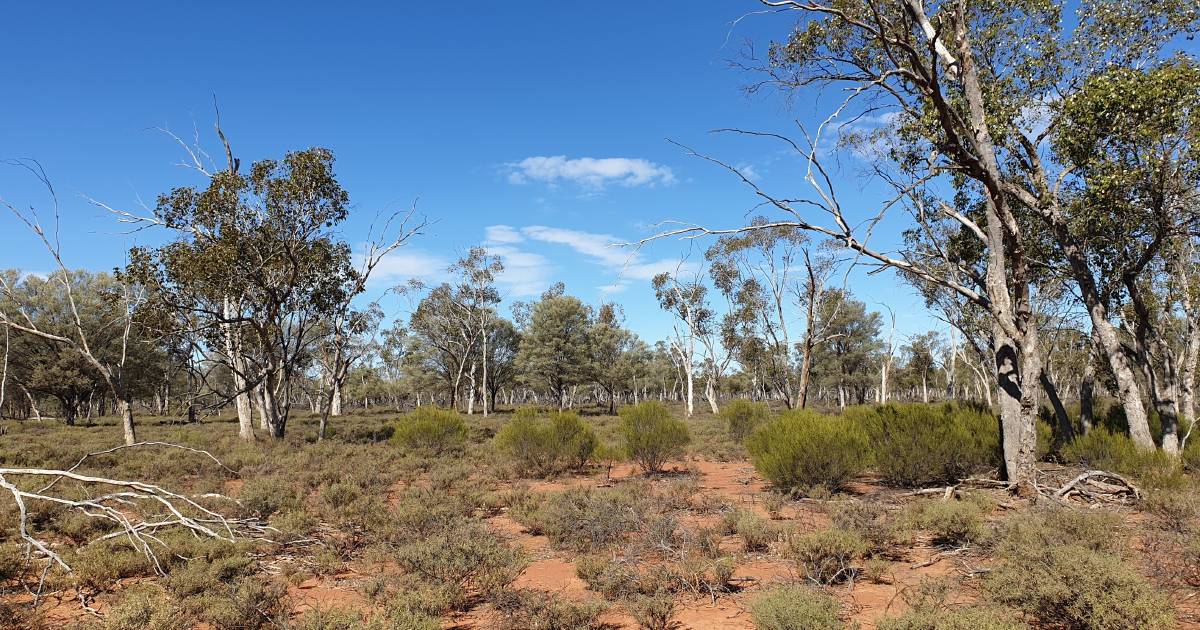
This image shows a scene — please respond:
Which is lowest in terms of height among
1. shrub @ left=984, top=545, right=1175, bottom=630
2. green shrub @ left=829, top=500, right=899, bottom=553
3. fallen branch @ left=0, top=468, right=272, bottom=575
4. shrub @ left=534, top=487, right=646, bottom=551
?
shrub @ left=534, top=487, right=646, bottom=551

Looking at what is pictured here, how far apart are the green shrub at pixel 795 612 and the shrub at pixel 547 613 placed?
1.39 m

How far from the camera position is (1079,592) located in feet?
13.2

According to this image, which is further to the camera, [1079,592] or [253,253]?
[253,253]

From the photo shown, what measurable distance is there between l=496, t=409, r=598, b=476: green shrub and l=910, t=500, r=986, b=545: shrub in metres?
8.67

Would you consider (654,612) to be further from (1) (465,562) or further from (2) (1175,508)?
(2) (1175,508)

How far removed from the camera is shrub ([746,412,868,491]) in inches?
389

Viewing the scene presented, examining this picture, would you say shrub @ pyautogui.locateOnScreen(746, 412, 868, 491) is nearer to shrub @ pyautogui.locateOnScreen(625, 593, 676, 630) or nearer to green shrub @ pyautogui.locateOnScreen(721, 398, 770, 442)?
shrub @ pyautogui.locateOnScreen(625, 593, 676, 630)

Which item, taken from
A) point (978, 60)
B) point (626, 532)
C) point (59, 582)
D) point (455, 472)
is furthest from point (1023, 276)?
point (59, 582)

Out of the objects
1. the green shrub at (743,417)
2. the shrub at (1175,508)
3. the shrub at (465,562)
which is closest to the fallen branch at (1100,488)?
the shrub at (1175,508)

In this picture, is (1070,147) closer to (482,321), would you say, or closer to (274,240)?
(274,240)

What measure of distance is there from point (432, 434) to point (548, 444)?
17.9 ft

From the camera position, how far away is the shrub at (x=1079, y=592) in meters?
3.76

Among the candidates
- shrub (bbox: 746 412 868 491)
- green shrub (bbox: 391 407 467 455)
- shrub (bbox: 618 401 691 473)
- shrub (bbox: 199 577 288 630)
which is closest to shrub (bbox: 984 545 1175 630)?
shrub (bbox: 746 412 868 491)

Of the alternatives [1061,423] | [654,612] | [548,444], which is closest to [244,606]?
[654,612]
